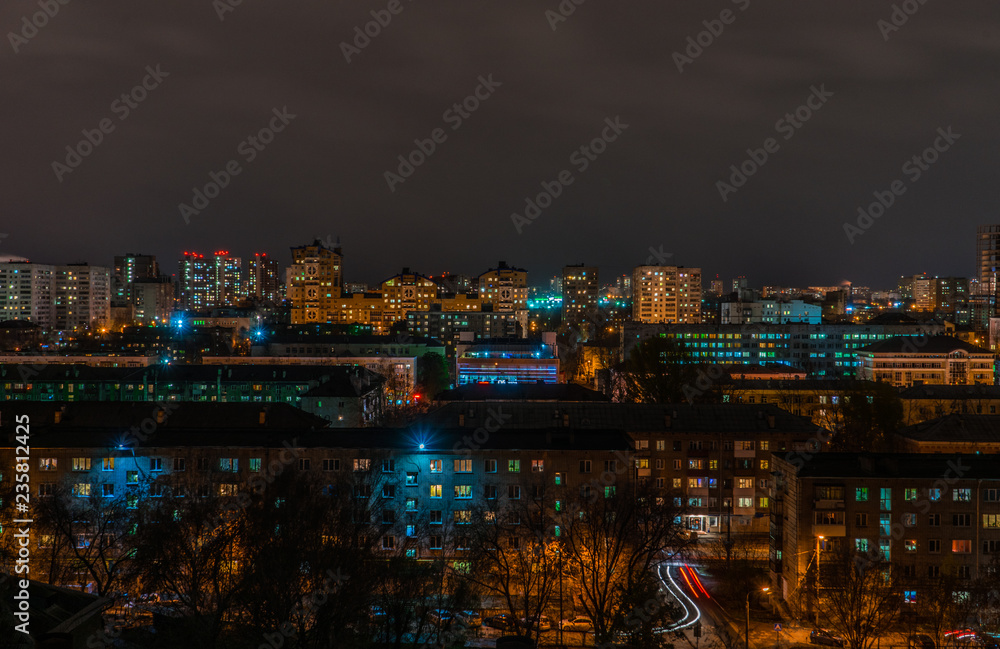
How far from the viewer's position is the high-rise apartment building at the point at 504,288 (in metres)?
86.1

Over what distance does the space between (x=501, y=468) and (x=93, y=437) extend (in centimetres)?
949

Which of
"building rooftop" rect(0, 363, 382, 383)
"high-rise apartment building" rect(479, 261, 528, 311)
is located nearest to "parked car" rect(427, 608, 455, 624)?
"building rooftop" rect(0, 363, 382, 383)

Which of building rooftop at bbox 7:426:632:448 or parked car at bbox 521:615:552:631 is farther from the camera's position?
building rooftop at bbox 7:426:632:448

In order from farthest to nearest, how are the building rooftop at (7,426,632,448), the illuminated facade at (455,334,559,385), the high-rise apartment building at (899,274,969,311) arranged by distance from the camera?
the high-rise apartment building at (899,274,969,311) < the illuminated facade at (455,334,559,385) < the building rooftop at (7,426,632,448)

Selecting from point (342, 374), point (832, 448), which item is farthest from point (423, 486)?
point (342, 374)

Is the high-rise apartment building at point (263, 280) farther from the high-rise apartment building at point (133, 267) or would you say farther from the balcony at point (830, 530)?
the balcony at point (830, 530)

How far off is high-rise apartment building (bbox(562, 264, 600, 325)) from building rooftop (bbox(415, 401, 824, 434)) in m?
76.5

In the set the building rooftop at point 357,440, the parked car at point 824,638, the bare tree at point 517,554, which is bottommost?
the parked car at point 824,638

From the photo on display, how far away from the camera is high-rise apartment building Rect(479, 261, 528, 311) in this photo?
86094 millimetres

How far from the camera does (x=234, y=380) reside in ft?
127

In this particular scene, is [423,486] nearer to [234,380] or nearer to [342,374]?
[342,374]

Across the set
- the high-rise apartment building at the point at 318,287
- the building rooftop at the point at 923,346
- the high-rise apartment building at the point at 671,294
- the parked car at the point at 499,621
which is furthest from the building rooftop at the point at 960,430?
the high-rise apartment building at the point at 318,287

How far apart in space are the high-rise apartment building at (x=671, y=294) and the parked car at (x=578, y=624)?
74.7m

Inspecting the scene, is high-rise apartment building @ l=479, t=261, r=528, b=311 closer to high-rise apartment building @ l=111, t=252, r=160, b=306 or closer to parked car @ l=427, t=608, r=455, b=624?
high-rise apartment building @ l=111, t=252, r=160, b=306
